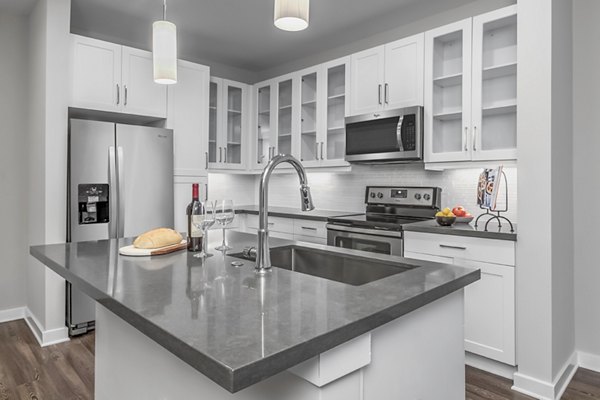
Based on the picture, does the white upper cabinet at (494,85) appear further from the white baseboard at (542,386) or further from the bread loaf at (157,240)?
the bread loaf at (157,240)

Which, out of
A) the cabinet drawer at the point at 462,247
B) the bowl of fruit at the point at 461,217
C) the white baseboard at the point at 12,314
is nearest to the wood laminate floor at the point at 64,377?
the white baseboard at the point at 12,314

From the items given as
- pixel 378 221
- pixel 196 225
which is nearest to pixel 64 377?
pixel 196 225

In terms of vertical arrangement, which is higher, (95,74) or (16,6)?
(16,6)

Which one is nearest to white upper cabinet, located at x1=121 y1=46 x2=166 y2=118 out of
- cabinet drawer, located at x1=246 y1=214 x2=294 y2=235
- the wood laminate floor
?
cabinet drawer, located at x1=246 y1=214 x2=294 y2=235

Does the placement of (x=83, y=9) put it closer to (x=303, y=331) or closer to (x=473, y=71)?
(x=473, y=71)

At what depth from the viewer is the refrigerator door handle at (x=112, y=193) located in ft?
11.0

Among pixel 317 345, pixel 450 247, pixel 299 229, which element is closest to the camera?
pixel 317 345

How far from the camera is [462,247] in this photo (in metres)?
2.65

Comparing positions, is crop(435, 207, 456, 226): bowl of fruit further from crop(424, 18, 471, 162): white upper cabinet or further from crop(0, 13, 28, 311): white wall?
crop(0, 13, 28, 311): white wall

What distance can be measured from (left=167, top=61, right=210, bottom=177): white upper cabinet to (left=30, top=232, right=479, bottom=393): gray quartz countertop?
239 centimetres

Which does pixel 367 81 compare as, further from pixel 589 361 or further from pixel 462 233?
pixel 589 361

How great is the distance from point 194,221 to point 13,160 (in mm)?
3025

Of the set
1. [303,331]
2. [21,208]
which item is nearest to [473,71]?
[303,331]

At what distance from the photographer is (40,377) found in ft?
8.53
